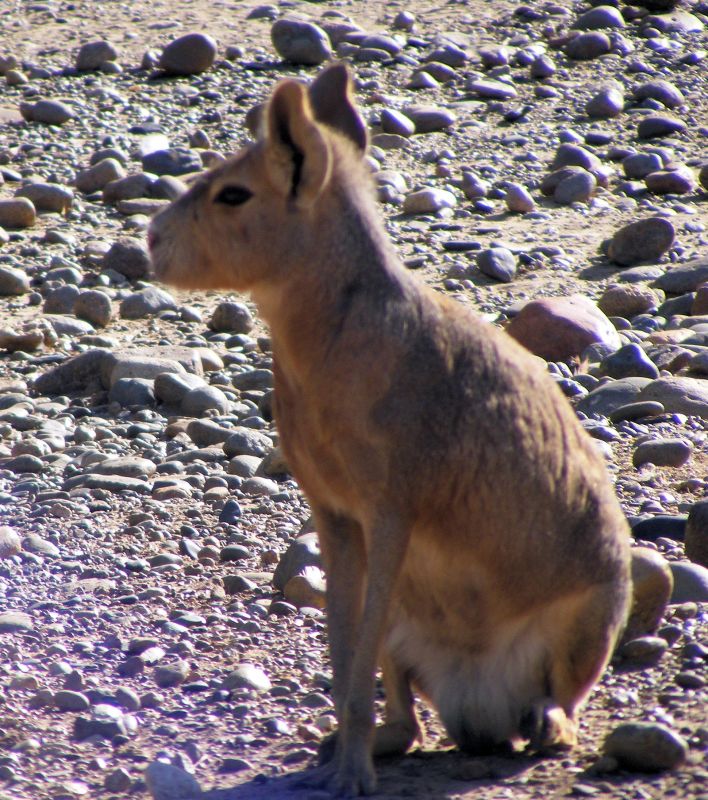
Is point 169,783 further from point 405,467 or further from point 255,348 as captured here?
point 255,348

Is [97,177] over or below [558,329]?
below

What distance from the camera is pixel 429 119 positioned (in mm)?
13758

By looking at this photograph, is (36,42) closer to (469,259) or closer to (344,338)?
(469,259)

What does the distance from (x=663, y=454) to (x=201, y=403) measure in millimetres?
2905

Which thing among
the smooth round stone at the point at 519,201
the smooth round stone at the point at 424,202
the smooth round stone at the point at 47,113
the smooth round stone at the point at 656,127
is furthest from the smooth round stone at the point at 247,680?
the smooth round stone at the point at 656,127

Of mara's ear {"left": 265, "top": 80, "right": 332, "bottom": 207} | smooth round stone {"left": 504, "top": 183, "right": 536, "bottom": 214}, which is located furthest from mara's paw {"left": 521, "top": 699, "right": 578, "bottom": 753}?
smooth round stone {"left": 504, "top": 183, "right": 536, "bottom": 214}

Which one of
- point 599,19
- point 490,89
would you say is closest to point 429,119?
point 490,89

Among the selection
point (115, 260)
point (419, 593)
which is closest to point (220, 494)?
point (419, 593)

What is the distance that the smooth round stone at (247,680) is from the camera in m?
5.38

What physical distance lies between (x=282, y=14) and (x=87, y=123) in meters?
3.82

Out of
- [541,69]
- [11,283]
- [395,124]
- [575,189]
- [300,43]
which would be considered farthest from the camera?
[541,69]

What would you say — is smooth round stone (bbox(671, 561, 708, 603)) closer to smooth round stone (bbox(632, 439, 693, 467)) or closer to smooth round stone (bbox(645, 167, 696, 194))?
smooth round stone (bbox(632, 439, 693, 467))

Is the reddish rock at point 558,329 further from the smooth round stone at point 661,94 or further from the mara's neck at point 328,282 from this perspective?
the smooth round stone at point 661,94

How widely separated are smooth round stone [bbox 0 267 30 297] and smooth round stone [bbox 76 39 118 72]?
5186 mm
